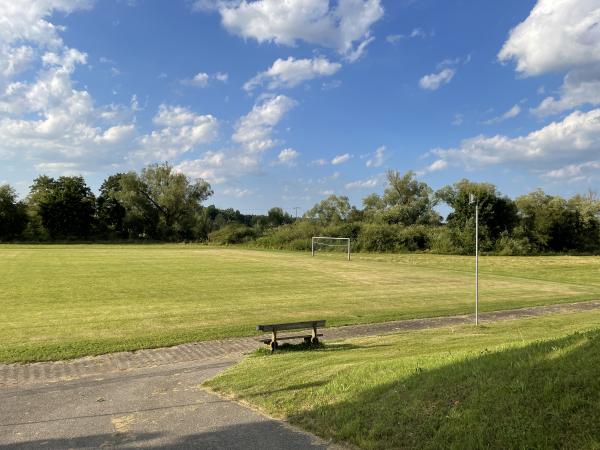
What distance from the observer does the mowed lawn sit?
12.9 meters

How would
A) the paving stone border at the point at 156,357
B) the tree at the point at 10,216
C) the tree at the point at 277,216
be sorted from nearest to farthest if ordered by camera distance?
1. the paving stone border at the point at 156,357
2. the tree at the point at 10,216
3. the tree at the point at 277,216

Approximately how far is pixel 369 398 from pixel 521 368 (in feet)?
5.84

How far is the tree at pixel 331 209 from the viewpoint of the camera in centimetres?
8700

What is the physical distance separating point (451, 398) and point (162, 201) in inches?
3591

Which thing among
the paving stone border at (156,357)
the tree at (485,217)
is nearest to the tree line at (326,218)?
the tree at (485,217)

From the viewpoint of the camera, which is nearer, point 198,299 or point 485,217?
point 198,299

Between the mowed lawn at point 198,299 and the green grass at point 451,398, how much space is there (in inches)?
236

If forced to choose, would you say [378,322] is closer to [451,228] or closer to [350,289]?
[350,289]

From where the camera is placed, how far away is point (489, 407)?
4.81 meters

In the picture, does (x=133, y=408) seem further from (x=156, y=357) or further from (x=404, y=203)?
(x=404, y=203)

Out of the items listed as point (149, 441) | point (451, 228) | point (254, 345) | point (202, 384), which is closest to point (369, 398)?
point (149, 441)

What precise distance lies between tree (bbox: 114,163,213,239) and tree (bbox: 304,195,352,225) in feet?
73.4

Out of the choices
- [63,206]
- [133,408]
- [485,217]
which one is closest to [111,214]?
[63,206]

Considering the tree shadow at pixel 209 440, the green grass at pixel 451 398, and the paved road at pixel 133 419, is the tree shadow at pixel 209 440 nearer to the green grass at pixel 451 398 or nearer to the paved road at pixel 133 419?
the paved road at pixel 133 419
